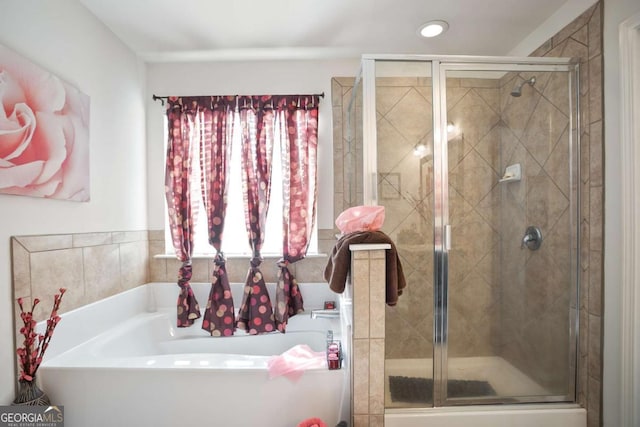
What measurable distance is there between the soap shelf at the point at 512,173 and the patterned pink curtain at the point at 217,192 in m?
1.81

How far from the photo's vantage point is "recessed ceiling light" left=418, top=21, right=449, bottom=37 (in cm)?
173

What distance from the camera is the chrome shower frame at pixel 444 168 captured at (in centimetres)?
148

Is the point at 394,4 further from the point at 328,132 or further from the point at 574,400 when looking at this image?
the point at 574,400

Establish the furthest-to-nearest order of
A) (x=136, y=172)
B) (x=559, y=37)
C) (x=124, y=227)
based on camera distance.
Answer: (x=136, y=172) → (x=124, y=227) → (x=559, y=37)

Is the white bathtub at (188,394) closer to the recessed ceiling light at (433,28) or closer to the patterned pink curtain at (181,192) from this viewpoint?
the patterned pink curtain at (181,192)

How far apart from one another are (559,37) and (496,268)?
138 cm

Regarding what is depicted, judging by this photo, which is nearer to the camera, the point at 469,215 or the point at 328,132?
the point at 469,215

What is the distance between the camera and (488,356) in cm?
159

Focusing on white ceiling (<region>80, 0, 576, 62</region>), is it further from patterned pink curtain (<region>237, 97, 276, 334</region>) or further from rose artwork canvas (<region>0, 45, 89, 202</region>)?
rose artwork canvas (<region>0, 45, 89, 202</region>)

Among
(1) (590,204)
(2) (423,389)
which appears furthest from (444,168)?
(2) (423,389)

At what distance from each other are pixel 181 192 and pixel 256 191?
564 millimetres

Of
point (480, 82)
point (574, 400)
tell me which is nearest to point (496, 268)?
point (574, 400)

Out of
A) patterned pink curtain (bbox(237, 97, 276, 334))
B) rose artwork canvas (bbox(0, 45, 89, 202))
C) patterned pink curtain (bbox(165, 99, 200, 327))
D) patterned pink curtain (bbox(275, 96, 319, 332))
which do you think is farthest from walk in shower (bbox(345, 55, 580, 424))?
rose artwork canvas (bbox(0, 45, 89, 202))

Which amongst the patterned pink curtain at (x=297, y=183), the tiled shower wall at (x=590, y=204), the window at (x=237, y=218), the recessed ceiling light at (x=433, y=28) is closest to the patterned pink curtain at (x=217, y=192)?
the window at (x=237, y=218)
